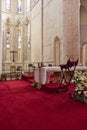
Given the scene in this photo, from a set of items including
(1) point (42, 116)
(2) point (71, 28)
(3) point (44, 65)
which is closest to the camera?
(1) point (42, 116)

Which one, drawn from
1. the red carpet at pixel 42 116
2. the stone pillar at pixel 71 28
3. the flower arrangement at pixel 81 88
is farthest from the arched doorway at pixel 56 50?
the red carpet at pixel 42 116

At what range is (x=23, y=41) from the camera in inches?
925

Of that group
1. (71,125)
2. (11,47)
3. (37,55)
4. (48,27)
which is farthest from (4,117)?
(11,47)

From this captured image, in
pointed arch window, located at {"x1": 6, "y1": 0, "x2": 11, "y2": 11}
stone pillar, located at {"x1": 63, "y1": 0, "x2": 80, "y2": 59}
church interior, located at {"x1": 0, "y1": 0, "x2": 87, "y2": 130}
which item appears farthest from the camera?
pointed arch window, located at {"x1": 6, "y1": 0, "x2": 11, "y2": 11}

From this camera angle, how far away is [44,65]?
17.0 metres

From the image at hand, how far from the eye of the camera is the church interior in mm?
4570

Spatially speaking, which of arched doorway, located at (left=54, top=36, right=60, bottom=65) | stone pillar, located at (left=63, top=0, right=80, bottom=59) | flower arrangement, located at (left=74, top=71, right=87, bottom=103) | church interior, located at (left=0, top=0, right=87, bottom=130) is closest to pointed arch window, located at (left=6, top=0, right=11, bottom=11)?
church interior, located at (left=0, top=0, right=87, bottom=130)

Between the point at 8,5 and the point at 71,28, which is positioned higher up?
the point at 8,5

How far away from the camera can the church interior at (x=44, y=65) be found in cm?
457

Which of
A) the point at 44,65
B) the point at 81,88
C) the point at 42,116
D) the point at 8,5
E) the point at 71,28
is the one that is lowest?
the point at 42,116

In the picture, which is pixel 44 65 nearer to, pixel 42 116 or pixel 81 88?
pixel 81 88

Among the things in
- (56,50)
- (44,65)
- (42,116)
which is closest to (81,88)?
(42,116)

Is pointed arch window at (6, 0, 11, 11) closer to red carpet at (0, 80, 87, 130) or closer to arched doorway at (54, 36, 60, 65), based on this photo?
arched doorway at (54, 36, 60, 65)

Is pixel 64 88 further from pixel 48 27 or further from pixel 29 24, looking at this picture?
pixel 29 24
